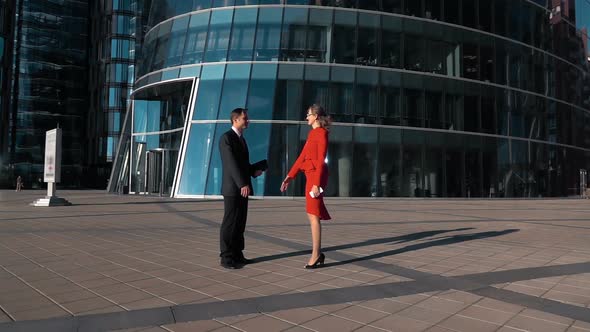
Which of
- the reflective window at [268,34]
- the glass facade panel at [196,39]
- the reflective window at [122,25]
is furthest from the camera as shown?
the reflective window at [122,25]

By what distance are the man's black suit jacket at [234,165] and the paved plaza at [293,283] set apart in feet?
3.23

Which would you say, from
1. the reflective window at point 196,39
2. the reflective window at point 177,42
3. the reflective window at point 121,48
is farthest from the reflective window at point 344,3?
the reflective window at point 121,48

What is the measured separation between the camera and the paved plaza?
3.70 m

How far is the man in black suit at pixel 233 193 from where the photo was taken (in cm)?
570

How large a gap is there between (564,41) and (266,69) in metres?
24.6

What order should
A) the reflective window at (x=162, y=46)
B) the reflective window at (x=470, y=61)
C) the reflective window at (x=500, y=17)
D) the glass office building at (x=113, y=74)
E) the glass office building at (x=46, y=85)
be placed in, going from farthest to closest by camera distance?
the glass office building at (x=113, y=74), the glass office building at (x=46, y=85), the reflective window at (x=500, y=17), the reflective window at (x=470, y=61), the reflective window at (x=162, y=46)

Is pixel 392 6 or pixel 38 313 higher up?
pixel 392 6

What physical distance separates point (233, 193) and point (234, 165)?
354mm

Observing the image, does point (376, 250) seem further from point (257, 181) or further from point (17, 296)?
point (257, 181)

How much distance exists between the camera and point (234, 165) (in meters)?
5.68

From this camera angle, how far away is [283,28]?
79.9ft

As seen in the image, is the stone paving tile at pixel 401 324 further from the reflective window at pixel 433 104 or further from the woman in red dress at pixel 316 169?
the reflective window at pixel 433 104

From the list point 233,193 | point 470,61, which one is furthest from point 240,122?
point 470,61

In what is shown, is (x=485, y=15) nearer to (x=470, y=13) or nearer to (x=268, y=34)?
(x=470, y=13)
